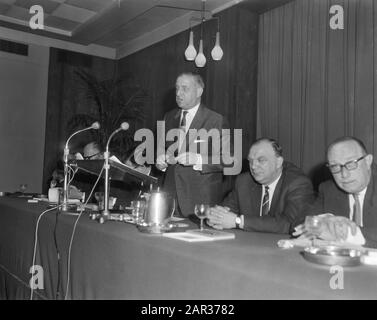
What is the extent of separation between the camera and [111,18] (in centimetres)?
561

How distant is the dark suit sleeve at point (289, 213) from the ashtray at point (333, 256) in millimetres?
652

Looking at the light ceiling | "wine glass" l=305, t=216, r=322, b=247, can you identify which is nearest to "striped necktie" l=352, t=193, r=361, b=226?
"wine glass" l=305, t=216, r=322, b=247

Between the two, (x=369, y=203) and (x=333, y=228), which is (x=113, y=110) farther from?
(x=333, y=228)

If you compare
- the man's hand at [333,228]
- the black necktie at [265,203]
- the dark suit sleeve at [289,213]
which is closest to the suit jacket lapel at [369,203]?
the dark suit sleeve at [289,213]

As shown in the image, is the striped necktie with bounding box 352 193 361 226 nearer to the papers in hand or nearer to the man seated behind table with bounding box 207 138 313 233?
the man seated behind table with bounding box 207 138 313 233

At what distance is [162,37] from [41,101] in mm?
2252

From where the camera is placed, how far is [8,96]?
20.5 ft

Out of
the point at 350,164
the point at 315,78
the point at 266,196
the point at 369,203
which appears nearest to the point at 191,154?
the point at 266,196

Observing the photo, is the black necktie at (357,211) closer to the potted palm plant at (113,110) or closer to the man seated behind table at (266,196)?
the man seated behind table at (266,196)

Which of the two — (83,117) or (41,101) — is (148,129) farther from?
(41,101)

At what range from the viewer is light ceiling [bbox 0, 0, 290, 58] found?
516 cm

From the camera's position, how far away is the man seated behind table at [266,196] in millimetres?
1947

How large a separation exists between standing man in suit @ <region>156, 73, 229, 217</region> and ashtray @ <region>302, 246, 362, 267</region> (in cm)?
124

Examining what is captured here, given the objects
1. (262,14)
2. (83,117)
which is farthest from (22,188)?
(262,14)
